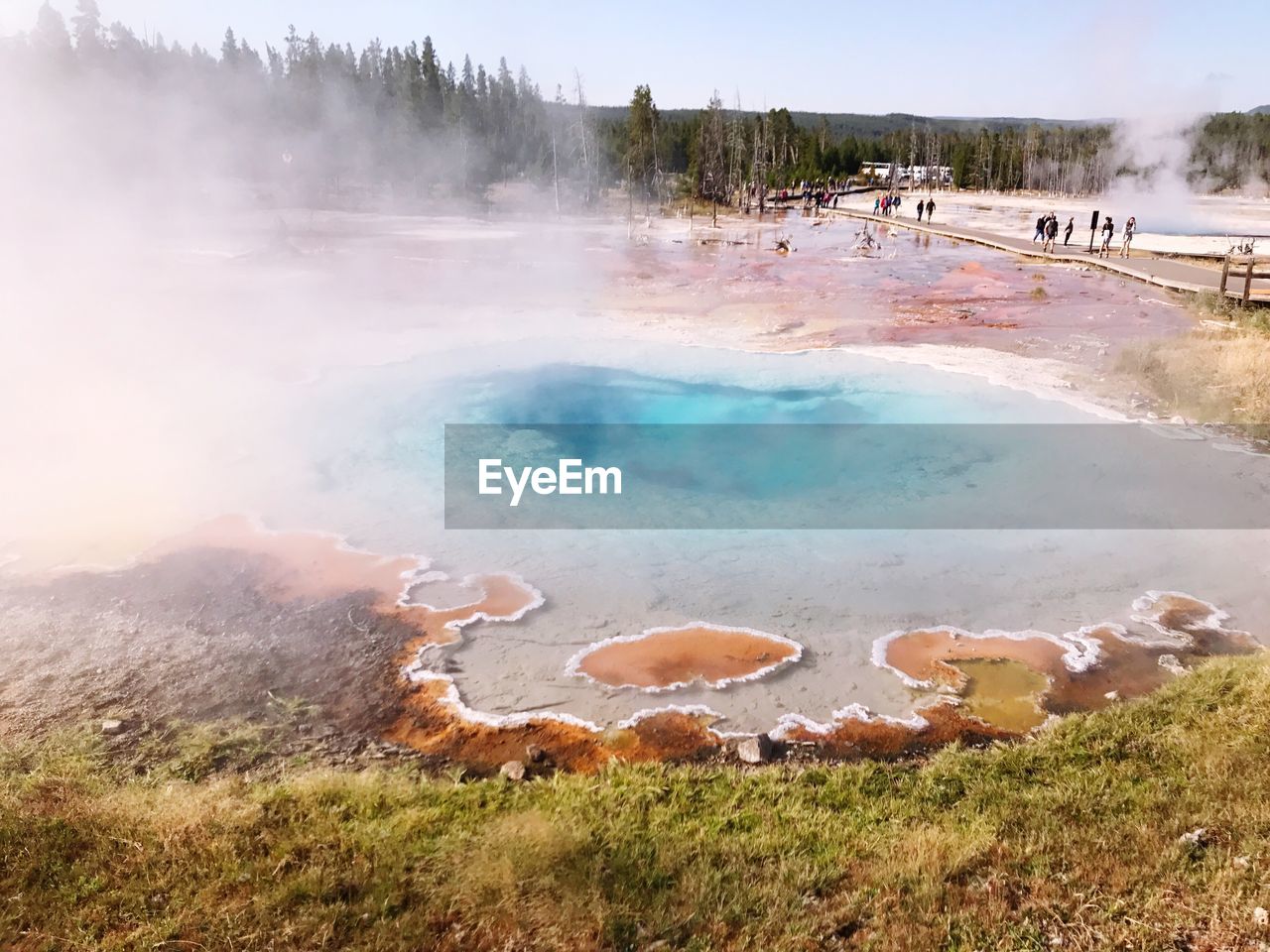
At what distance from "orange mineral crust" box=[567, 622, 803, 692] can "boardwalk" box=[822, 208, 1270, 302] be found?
1357cm

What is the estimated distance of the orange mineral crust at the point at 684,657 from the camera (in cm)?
540

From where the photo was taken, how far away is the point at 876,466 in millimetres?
8875

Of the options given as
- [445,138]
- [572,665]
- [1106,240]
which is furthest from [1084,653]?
[445,138]

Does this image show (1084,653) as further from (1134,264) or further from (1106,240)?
(1106,240)

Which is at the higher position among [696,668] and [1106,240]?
[1106,240]

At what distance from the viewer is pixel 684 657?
564 cm

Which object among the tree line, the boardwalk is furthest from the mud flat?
the tree line

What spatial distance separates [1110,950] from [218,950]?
330 cm

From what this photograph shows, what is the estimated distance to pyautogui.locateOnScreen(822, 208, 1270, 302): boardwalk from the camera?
15961 mm

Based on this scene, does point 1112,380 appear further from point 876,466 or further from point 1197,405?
point 876,466

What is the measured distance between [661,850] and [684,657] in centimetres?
189

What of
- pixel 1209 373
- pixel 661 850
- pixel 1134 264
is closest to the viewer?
pixel 661 850

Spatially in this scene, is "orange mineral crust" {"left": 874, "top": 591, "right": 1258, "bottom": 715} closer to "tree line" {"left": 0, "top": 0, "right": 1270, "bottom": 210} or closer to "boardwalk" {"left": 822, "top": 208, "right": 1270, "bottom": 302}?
"boardwalk" {"left": 822, "top": 208, "right": 1270, "bottom": 302}

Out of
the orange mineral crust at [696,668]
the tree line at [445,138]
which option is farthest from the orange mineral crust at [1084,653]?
the tree line at [445,138]
